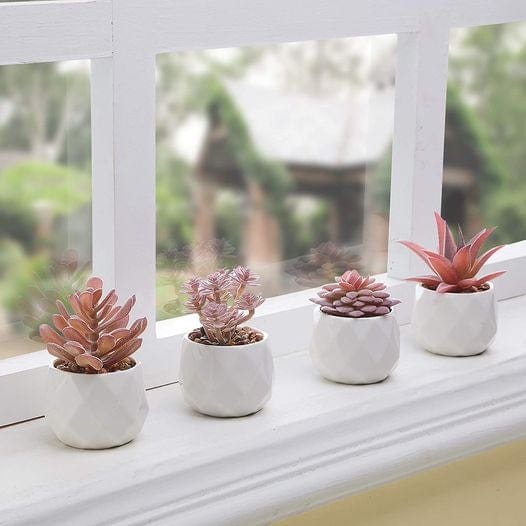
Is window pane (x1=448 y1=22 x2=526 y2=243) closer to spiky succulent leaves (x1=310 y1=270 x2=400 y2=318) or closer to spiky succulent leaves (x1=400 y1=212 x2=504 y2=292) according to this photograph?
spiky succulent leaves (x1=400 y1=212 x2=504 y2=292)

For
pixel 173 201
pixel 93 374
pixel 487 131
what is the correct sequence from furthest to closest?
pixel 487 131
pixel 173 201
pixel 93 374

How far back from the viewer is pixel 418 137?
1191mm

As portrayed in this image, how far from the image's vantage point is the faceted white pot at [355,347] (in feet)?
3.43

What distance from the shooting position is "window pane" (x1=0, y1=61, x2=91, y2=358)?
Answer: 2.02 m

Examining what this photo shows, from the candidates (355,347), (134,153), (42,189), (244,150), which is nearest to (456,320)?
(355,347)

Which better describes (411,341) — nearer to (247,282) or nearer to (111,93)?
(247,282)

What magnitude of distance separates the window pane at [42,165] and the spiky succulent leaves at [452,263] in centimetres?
90

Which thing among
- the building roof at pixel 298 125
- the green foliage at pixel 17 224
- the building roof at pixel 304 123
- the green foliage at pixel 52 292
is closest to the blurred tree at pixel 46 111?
the green foliage at pixel 17 224

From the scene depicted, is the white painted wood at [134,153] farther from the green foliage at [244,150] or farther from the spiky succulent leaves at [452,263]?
the green foliage at [244,150]

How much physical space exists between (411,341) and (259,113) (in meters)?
1.17

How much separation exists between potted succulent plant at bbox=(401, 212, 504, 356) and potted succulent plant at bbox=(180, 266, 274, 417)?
0.82 feet

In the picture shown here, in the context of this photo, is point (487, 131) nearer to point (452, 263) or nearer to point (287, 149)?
point (287, 149)

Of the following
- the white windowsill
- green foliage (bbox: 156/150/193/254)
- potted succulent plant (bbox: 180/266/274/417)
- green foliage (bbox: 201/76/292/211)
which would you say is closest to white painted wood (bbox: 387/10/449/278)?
the white windowsill

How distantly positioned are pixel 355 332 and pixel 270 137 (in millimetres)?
1299
